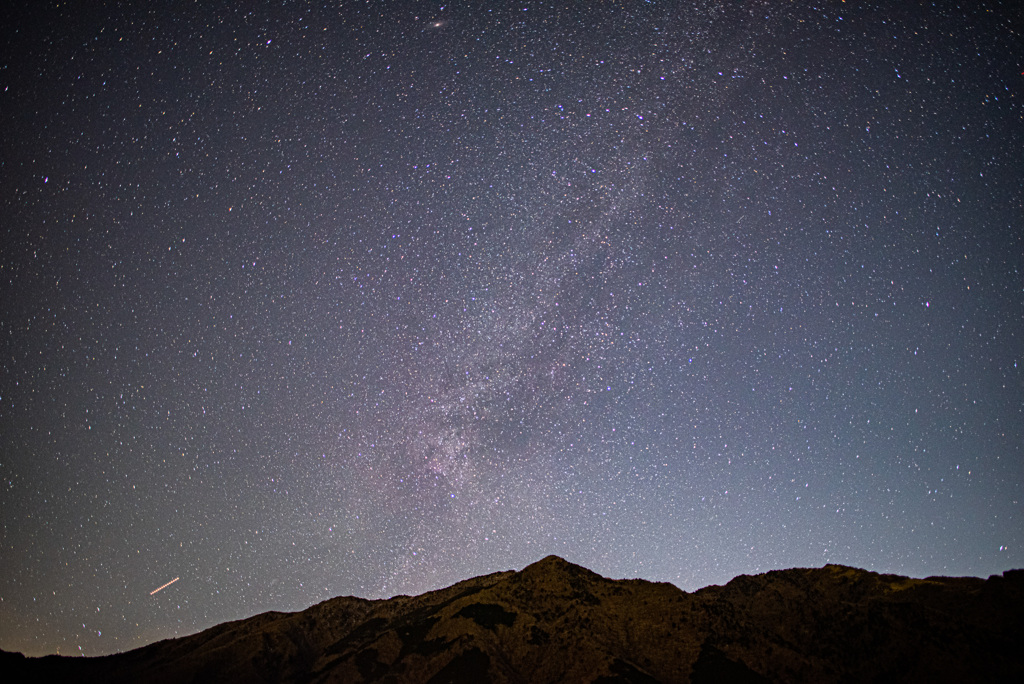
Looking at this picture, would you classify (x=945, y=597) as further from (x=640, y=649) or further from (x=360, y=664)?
(x=360, y=664)

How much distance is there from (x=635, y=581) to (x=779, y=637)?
69.5ft

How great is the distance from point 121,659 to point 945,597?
110 meters

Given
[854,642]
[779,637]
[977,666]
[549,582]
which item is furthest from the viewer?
[549,582]

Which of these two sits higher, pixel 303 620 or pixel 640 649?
pixel 303 620

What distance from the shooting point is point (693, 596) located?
78.2 meters

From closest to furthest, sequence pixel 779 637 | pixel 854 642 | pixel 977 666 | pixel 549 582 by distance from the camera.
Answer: pixel 977 666 → pixel 854 642 → pixel 779 637 → pixel 549 582

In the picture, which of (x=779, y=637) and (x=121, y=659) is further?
(x=121, y=659)

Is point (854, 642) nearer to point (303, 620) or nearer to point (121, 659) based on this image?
point (303, 620)

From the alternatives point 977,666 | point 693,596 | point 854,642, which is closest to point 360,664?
point 693,596

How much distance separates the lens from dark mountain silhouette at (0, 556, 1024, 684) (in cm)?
6109

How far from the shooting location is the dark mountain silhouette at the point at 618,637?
2405 inches

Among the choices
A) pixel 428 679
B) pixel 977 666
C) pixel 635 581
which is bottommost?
pixel 977 666

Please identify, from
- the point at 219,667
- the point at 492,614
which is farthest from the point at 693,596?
the point at 219,667

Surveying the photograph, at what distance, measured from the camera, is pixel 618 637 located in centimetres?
7081
